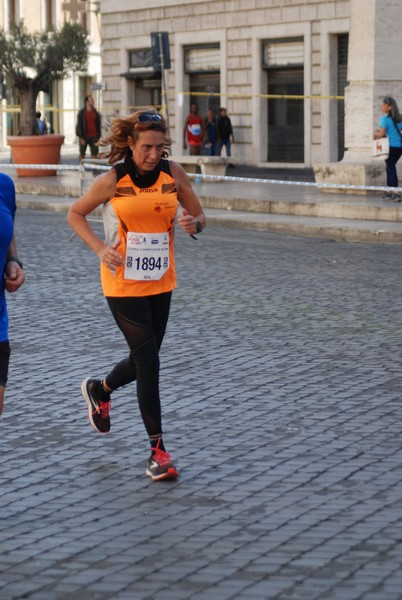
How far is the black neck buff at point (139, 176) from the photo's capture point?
6426mm

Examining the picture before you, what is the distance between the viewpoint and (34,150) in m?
32.1

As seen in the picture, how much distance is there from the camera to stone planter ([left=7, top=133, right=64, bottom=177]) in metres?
31.8

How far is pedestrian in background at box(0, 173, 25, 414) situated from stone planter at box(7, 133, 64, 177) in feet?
86.0

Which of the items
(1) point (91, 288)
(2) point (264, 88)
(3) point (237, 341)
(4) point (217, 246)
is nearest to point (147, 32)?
(2) point (264, 88)

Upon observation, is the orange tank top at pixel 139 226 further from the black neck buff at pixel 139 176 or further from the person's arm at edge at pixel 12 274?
the person's arm at edge at pixel 12 274

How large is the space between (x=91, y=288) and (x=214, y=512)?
25.0ft

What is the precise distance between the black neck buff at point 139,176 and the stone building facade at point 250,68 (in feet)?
81.7

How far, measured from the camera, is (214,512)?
5.70m

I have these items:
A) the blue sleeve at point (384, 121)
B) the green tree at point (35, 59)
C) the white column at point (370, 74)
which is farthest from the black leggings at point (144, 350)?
the green tree at point (35, 59)

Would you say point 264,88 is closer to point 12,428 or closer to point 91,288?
point 91,288

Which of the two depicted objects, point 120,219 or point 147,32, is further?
point 147,32

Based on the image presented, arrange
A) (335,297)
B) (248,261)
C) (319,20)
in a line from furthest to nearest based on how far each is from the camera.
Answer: (319,20) < (248,261) < (335,297)

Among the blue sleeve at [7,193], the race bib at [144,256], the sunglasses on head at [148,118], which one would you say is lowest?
the race bib at [144,256]

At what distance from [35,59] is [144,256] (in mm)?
33535
